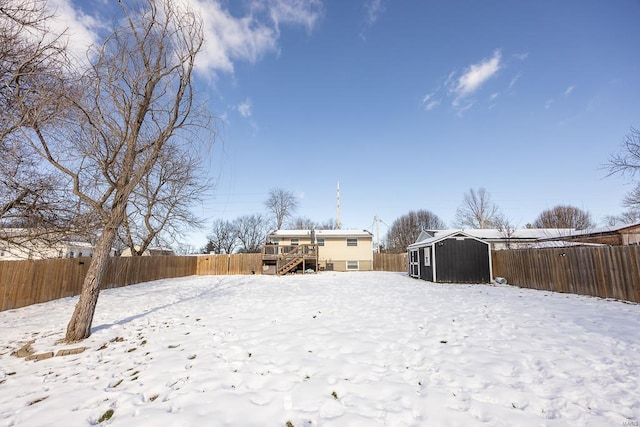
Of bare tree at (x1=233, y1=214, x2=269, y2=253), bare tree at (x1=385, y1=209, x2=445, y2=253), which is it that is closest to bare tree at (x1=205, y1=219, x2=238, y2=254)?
bare tree at (x1=233, y1=214, x2=269, y2=253)

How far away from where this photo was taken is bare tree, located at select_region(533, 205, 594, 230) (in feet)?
115

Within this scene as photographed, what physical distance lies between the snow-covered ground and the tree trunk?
308 mm

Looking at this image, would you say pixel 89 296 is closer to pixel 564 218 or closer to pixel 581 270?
pixel 581 270

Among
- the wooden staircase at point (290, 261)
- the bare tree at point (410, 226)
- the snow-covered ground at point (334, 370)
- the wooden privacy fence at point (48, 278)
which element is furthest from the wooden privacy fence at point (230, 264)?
the bare tree at point (410, 226)

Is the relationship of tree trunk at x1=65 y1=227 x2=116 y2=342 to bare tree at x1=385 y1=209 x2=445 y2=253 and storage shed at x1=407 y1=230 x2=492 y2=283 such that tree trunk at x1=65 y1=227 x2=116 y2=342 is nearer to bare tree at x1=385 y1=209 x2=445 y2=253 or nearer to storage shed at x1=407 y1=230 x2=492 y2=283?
storage shed at x1=407 y1=230 x2=492 y2=283

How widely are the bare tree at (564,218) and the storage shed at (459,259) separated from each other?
91.7 ft

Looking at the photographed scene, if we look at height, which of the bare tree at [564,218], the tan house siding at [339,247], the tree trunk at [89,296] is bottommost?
the tree trunk at [89,296]

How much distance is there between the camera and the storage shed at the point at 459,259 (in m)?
14.9

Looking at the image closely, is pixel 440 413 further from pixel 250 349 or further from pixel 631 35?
pixel 631 35

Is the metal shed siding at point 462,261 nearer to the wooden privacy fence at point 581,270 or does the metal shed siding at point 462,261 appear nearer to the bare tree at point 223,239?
the wooden privacy fence at point 581,270

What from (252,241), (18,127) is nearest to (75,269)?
(18,127)

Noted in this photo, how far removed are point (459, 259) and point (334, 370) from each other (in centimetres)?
1347

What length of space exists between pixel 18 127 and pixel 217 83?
361 cm

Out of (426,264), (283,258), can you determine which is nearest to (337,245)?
(283,258)
